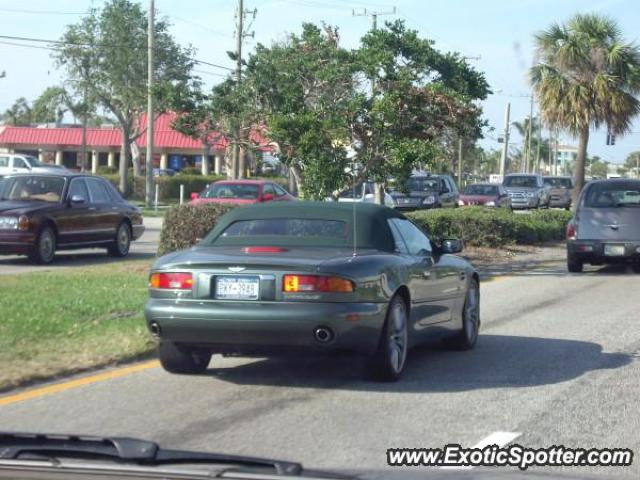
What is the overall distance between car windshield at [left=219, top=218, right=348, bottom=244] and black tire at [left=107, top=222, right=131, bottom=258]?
455 inches

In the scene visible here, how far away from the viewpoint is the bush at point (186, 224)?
16.6 meters

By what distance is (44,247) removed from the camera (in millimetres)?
18375

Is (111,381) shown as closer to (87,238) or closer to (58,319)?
(58,319)

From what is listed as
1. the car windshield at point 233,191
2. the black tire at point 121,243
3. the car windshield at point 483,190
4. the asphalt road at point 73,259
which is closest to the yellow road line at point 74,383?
the asphalt road at point 73,259

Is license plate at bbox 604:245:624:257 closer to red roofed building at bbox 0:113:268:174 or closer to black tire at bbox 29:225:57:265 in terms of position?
black tire at bbox 29:225:57:265

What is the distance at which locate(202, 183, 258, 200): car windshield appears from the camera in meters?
26.9

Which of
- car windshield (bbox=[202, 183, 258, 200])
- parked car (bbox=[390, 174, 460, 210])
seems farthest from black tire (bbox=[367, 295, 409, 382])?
parked car (bbox=[390, 174, 460, 210])

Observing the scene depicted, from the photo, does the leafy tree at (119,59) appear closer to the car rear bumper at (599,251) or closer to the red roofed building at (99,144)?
the red roofed building at (99,144)

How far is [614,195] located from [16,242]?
10258mm

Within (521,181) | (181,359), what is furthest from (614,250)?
(521,181)

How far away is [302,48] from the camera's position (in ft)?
60.9

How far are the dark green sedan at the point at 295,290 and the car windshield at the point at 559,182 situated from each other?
47.2 m

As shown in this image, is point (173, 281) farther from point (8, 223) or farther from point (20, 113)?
point (20, 113)

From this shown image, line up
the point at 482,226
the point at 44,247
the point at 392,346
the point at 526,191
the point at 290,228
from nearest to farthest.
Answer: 1. the point at 392,346
2. the point at 290,228
3. the point at 44,247
4. the point at 482,226
5. the point at 526,191
